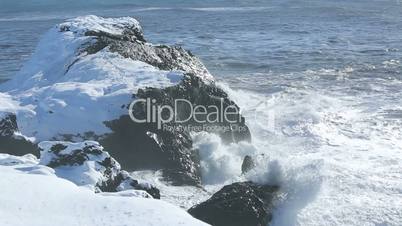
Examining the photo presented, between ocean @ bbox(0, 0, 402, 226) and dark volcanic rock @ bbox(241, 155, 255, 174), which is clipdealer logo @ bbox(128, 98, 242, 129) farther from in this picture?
dark volcanic rock @ bbox(241, 155, 255, 174)

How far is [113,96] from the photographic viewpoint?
473 inches

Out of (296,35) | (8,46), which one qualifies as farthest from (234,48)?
(8,46)

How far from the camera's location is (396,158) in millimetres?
12430

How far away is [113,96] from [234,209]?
13.4ft

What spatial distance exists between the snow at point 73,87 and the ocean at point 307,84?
1995 mm

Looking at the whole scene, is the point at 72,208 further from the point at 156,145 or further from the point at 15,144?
the point at 15,144

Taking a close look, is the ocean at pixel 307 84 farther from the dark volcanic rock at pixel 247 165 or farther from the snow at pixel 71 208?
the snow at pixel 71 208

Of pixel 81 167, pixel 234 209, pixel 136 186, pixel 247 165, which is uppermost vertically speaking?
pixel 81 167

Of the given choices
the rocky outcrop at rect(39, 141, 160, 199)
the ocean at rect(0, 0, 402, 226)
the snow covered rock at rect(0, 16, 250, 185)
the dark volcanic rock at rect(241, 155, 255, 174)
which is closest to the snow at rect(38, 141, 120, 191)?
the rocky outcrop at rect(39, 141, 160, 199)

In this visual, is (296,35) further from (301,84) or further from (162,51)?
(162,51)

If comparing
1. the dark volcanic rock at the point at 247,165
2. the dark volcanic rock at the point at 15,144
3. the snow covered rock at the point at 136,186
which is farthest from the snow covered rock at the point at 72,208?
the dark volcanic rock at the point at 247,165

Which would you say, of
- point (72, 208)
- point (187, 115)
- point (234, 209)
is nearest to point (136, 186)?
point (234, 209)

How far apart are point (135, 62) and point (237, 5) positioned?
1332 inches

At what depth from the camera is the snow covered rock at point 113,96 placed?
1144 centimetres
